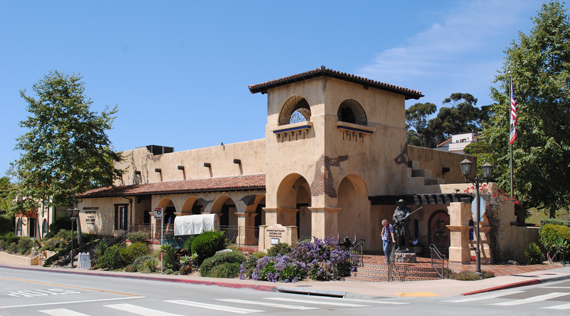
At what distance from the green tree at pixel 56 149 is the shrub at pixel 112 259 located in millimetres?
7580

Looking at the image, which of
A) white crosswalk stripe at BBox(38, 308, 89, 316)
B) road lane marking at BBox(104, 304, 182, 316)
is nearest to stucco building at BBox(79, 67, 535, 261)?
road lane marking at BBox(104, 304, 182, 316)

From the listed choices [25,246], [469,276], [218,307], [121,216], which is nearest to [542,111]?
[469,276]

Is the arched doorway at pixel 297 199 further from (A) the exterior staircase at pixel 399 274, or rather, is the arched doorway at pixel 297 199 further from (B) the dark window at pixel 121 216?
(B) the dark window at pixel 121 216

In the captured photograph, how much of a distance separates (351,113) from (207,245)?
921 centimetres

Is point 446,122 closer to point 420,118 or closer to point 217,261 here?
point 420,118

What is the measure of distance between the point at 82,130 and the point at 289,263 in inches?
863

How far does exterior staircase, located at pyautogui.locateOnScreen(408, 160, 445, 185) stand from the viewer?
23.6 metres

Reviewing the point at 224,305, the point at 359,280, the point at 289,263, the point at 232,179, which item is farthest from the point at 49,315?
the point at 232,179

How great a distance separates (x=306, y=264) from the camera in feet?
60.0

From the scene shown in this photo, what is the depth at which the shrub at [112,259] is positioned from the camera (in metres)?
27.2

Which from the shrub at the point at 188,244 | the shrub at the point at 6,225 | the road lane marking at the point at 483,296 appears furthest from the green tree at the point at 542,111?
the shrub at the point at 6,225

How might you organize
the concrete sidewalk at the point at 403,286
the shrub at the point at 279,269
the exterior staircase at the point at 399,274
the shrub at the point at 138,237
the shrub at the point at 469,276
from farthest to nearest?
1. the shrub at the point at 138,237
2. the shrub at the point at 279,269
3. the exterior staircase at the point at 399,274
4. the shrub at the point at 469,276
5. the concrete sidewalk at the point at 403,286

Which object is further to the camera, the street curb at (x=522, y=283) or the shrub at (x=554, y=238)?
the shrub at (x=554, y=238)

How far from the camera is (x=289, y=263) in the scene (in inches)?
701
